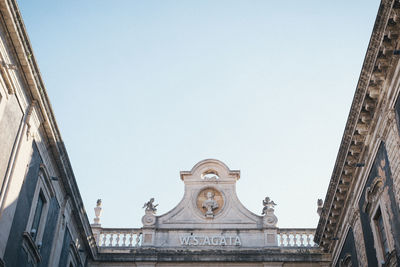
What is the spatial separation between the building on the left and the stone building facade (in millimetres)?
33

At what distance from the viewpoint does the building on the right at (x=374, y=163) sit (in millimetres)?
14086

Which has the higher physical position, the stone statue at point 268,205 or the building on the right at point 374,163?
the stone statue at point 268,205

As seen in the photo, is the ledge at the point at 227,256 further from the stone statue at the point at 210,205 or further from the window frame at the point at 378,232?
the window frame at the point at 378,232

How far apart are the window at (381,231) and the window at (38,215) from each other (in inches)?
425

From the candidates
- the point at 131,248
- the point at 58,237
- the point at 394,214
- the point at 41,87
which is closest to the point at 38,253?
the point at 58,237

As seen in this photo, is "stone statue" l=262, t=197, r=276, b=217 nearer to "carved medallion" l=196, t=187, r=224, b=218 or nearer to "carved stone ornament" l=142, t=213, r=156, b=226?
"carved medallion" l=196, t=187, r=224, b=218

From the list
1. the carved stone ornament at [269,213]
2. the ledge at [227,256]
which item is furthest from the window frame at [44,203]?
the carved stone ornament at [269,213]

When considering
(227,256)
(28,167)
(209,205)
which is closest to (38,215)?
(28,167)

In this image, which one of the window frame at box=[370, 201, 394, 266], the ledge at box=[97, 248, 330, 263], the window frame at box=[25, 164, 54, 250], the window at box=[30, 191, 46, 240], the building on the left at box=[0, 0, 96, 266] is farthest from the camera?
the ledge at box=[97, 248, 330, 263]

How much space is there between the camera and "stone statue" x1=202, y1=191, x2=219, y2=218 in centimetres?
2625

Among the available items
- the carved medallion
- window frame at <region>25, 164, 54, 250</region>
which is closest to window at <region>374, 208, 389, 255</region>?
the carved medallion

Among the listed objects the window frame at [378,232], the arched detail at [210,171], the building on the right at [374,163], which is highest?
the arched detail at [210,171]

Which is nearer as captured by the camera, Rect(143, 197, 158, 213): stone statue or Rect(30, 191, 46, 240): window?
Rect(30, 191, 46, 240): window

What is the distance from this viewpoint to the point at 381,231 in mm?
16844
